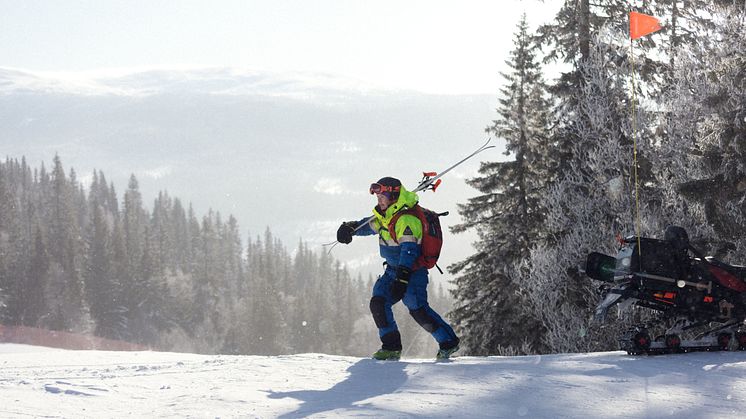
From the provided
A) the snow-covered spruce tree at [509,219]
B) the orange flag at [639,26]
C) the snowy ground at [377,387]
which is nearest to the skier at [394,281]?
the snowy ground at [377,387]

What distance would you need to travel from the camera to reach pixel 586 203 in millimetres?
22797

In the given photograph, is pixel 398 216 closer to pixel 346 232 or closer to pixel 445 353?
pixel 346 232

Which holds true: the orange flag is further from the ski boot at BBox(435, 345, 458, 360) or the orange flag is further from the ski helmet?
the ski boot at BBox(435, 345, 458, 360)

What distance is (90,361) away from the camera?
25.3 feet

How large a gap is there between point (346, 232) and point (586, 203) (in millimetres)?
15202

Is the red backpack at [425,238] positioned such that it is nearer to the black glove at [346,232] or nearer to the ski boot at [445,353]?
the black glove at [346,232]

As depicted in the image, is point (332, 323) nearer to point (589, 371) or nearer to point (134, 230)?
point (134, 230)

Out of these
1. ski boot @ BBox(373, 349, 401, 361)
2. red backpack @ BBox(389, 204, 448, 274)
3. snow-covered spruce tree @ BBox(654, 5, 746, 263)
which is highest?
snow-covered spruce tree @ BBox(654, 5, 746, 263)

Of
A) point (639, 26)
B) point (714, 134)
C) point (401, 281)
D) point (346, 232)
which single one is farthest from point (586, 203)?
point (401, 281)

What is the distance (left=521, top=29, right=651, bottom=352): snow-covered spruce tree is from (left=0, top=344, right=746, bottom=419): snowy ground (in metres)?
14.9

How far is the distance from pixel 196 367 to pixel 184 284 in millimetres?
107027

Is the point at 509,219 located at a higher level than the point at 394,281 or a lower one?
higher

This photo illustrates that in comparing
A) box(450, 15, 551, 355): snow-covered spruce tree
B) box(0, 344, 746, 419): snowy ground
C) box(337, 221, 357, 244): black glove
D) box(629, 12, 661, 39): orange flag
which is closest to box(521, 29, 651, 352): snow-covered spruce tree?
box(450, 15, 551, 355): snow-covered spruce tree

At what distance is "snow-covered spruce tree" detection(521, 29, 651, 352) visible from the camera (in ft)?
71.5
